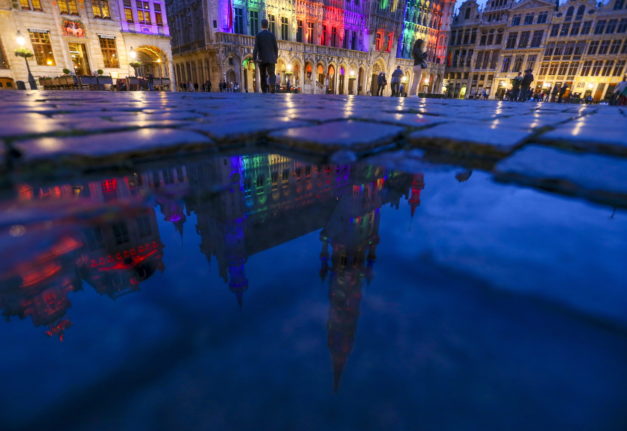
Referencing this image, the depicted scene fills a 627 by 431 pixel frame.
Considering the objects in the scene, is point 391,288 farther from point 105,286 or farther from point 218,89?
point 218,89

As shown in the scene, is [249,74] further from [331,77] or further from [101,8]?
[101,8]

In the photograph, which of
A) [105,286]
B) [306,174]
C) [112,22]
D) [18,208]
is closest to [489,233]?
[306,174]

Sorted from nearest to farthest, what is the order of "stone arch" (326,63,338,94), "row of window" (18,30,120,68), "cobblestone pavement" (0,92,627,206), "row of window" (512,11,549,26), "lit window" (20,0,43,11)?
"cobblestone pavement" (0,92,627,206) → "lit window" (20,0,43,11) → "row of window" (18,30,120,68) → "stone arch" (326,63,338,94) → "row of window" (512,11,549,26)

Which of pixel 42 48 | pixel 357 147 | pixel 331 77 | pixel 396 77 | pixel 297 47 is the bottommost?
pixel 357 147

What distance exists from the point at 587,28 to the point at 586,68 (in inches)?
166

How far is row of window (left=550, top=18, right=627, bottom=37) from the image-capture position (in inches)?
1313

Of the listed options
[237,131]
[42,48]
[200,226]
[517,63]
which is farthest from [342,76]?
[200,226]

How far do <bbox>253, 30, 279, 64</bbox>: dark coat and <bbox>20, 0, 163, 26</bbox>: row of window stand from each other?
58.7 feet

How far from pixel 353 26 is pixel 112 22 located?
2033cm

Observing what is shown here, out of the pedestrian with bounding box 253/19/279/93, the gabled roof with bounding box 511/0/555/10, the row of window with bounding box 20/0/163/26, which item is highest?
the gabled roof with bounding box 511/0/555/10

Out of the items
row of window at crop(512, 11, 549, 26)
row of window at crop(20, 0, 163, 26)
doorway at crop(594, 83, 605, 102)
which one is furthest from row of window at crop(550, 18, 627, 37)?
row of window at crop(20, 0, 163, 26)

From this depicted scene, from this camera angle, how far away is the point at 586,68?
117 feet

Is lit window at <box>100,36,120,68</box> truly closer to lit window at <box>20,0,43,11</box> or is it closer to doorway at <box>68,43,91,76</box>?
doorway at <box>68,43,91,76</box>

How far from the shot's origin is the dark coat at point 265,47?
27.1ft
